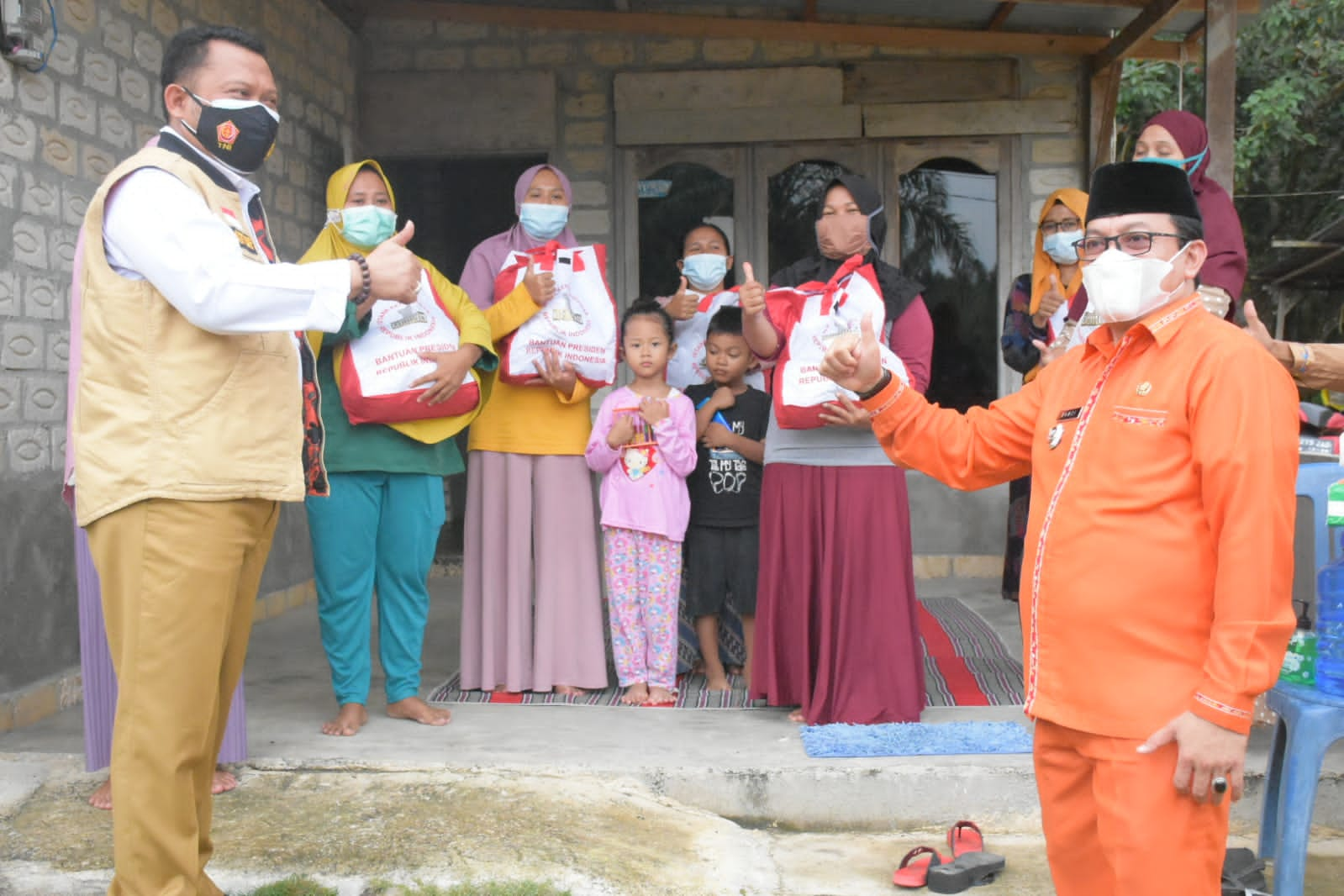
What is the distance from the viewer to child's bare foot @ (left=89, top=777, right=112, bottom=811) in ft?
11.4

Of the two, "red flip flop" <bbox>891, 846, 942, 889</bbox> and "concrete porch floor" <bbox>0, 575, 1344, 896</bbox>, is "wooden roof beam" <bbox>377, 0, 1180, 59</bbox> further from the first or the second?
"red flip flop" <bbox>891, 846, 942, 889</bbox>

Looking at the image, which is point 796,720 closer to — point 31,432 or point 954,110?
point 31,432

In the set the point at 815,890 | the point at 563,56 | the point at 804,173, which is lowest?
the point at 815,890

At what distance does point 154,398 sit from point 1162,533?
198 centimetres

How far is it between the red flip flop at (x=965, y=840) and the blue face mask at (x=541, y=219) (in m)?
2.65

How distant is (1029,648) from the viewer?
7.25 feet

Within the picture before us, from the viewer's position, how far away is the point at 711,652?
4.88m

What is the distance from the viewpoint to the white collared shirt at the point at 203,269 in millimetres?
2445

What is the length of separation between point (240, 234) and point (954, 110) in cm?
572

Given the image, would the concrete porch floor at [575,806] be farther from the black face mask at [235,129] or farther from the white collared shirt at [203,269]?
the black face mask at [235,129]

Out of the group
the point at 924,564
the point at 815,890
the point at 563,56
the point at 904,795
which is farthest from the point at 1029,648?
the point at 563,56

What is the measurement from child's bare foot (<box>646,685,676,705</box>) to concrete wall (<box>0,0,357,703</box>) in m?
2.24

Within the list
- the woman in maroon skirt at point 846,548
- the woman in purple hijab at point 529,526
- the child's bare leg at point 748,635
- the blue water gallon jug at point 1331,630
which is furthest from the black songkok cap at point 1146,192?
the child's bare leg at point 748,635

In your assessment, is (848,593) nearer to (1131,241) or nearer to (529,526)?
(529,526)
